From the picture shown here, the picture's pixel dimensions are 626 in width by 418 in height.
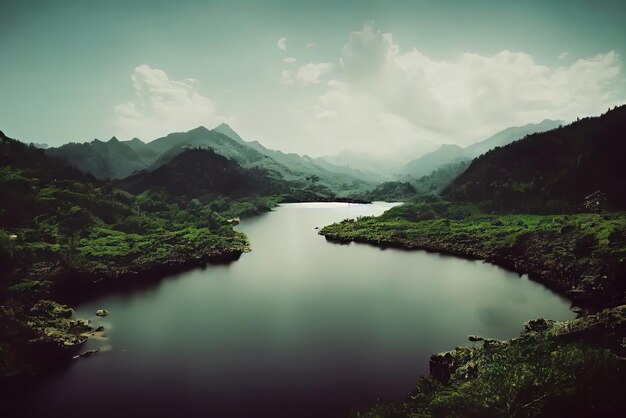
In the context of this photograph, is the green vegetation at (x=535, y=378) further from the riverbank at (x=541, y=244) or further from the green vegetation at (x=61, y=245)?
the green vegetation at (x=61, y=245)

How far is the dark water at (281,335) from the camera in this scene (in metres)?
27.0

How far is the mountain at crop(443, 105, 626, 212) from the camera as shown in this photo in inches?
3661

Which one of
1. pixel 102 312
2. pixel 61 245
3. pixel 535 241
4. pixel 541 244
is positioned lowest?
pixel 102 312

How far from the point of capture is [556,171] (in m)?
112

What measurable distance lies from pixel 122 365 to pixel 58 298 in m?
24.4

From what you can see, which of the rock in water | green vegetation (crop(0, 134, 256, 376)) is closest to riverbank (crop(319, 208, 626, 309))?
green vegetation (crop(0, 134, 256, 376))

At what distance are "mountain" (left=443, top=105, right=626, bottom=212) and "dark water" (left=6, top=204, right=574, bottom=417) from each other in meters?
51.7

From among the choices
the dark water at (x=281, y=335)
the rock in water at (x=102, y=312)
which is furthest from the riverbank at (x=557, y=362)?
the rock in water at (x=102, y=312)

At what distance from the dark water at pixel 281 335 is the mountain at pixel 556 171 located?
51743mm

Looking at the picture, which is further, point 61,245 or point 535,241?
point 535,241

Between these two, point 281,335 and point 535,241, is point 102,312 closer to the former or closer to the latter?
point 281,335

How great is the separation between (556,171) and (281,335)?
110 metres

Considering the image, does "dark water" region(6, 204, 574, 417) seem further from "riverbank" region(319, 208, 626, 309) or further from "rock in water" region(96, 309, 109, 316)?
"riverbank" region(319, 208, 626, 309)

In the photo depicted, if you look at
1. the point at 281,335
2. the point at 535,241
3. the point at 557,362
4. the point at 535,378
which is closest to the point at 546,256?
the point at 535,241
